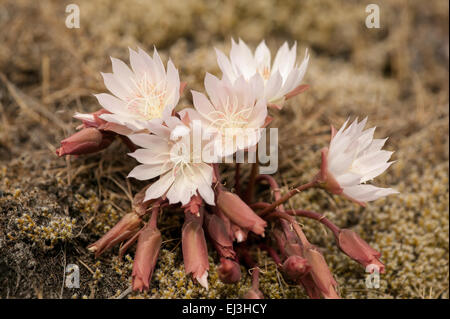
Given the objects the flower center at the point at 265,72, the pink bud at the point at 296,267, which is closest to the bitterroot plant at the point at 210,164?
the pink bud at the point at 296,267

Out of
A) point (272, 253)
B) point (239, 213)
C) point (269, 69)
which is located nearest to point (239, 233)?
point (239, 213)

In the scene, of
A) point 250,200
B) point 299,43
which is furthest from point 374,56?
point 250,200

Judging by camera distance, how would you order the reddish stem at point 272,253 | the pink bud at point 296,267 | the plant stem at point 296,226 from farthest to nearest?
the reddish stem at point 272,253 → the plant stem at point 296,226 → the pink bud at point 296,267

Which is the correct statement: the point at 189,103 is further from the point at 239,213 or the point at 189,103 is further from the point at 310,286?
the point at 310,286

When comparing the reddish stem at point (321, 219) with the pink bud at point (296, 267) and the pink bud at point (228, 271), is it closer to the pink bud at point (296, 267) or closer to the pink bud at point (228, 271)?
the pink bud at point (296, 267)

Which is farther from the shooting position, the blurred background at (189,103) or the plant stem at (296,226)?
the blurred background at (189,103)
